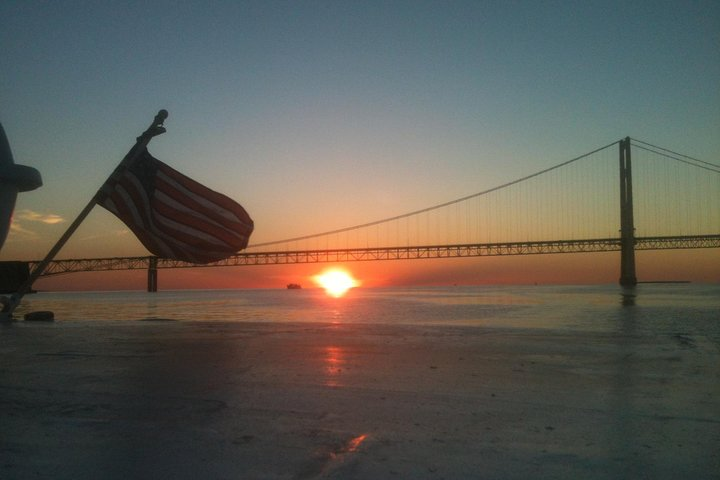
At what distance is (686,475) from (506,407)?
127 centimetres

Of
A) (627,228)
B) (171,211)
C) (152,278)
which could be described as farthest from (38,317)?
(152,278)

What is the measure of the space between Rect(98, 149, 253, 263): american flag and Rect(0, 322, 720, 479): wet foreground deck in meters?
1.94

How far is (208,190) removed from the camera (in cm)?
811

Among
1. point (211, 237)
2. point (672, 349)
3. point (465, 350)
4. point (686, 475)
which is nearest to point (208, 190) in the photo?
point (211, 237)

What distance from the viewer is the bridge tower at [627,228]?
65.2 metres

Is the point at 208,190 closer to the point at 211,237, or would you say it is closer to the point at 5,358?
the point at 211,237

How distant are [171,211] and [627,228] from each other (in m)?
67.1

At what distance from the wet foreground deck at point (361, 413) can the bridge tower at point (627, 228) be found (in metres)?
65.4

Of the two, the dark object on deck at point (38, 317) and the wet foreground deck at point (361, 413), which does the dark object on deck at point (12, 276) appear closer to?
the dark object on deck at point (38, 317)

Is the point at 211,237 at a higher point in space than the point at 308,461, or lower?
higher

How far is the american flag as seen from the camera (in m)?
7.78

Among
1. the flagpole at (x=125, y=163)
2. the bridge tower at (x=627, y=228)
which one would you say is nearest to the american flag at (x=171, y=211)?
the flagpole at (x=125, y=163)

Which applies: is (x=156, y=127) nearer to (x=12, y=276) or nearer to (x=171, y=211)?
(x=171, y=211)

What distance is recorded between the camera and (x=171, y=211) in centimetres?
784
